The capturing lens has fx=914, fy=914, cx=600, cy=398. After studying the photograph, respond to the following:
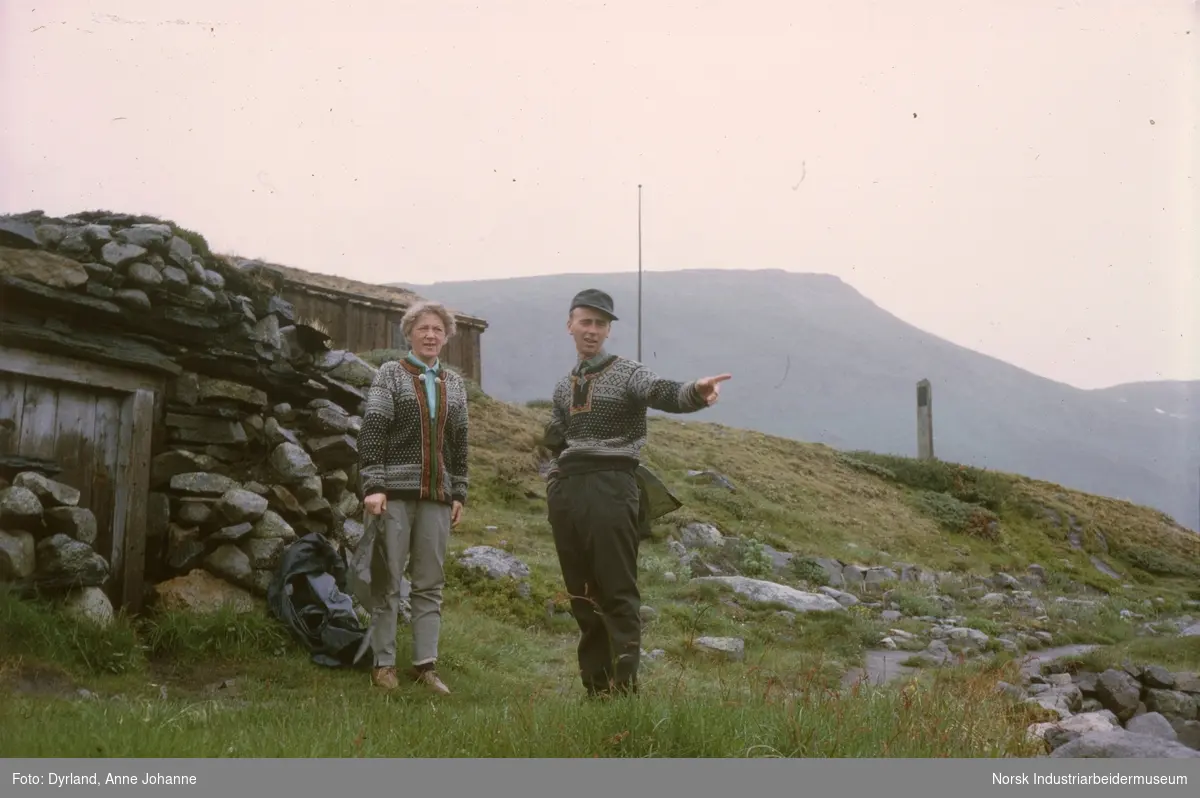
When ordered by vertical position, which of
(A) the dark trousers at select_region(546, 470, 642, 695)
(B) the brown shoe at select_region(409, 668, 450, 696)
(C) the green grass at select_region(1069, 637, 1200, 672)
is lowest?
(C) the green grass at select_region(1069, 637, 1200, 672)

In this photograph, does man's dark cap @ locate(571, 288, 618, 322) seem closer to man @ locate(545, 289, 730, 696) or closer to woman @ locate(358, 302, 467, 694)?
man @ locate(545, 289, 730, 696)

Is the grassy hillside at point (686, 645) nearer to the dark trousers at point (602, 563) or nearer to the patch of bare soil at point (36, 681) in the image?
the patch of bare soil at point (36, 681)

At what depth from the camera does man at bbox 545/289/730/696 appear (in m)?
5.18

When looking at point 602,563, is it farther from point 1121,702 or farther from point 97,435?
point 1121,702

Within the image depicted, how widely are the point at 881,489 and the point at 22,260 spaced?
18.9 m

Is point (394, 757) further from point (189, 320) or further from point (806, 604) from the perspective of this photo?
point (806, 604)

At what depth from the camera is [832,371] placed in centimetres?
10756

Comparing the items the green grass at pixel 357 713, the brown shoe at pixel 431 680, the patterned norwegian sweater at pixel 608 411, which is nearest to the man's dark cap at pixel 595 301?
the patterned norwegian sweater at pixel 608 411

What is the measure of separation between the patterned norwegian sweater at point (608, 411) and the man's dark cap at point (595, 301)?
280 mm

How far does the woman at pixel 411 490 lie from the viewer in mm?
6129

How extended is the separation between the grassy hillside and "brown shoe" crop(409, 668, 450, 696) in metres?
0.13

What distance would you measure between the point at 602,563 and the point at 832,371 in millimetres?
106030

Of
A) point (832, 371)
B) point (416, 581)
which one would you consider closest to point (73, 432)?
point (416, 581)
